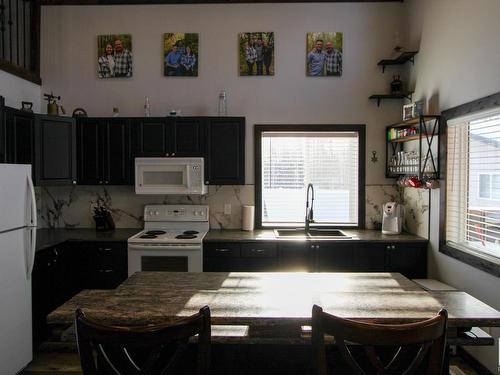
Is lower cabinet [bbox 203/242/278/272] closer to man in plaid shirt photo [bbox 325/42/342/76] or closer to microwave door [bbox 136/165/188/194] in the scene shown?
microwave door [bbox 136/165/188/194]

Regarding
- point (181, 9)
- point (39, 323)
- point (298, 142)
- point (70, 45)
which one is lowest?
point (39, 323)

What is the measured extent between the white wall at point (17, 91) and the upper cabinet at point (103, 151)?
610mm

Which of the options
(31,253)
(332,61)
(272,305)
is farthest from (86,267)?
(332,61)

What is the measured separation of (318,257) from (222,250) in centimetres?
91

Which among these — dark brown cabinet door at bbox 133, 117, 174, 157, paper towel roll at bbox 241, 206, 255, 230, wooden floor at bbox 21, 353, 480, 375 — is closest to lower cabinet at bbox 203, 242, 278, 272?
paper towel roll at bbox 241, 206, 255, 230

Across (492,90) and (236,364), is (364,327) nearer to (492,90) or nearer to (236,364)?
(236,364)

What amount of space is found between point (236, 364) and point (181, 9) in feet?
12.7

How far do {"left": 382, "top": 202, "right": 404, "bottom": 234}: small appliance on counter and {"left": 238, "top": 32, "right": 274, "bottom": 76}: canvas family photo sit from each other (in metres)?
1.90

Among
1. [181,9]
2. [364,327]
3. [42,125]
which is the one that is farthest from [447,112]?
[42,125]

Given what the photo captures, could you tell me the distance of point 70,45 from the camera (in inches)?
176

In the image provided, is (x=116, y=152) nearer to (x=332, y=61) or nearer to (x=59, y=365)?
(x=59, y=365)

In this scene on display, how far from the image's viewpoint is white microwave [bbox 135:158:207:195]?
13.3 feet

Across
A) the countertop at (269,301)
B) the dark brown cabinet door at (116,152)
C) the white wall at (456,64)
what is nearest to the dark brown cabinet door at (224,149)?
the dark brown cabinet door at (116,152)

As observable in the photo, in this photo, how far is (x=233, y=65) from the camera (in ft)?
14.5
